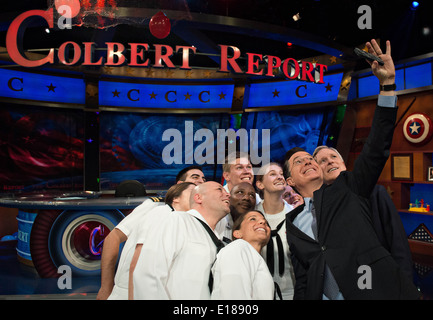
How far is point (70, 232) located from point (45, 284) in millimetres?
688

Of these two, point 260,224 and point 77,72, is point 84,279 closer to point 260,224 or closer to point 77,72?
point 260,224

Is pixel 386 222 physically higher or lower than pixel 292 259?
higher

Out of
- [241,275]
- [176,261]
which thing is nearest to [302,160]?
[241,275]

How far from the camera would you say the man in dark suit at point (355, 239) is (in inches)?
65.9

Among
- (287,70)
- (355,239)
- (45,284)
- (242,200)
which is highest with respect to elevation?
(287,70)

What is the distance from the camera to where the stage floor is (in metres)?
3.77

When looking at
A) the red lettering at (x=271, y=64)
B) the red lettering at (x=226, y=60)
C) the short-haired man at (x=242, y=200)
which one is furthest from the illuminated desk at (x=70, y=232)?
the red lettering at (x=271, y=64)

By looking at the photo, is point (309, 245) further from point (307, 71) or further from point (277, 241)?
point (307, 71)

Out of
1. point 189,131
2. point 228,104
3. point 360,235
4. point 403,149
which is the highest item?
point 228,104

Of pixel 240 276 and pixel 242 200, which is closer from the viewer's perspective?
pixel 240 276

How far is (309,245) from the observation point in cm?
182

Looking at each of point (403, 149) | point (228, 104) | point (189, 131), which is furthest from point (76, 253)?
point (403, 149)

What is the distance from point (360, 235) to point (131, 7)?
181 inches

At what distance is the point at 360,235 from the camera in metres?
1.75
